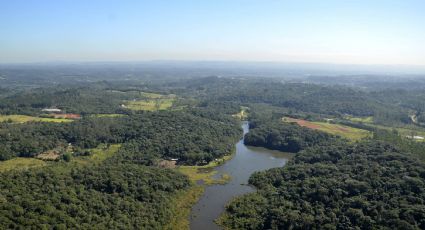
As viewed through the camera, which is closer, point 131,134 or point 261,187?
point 261,187

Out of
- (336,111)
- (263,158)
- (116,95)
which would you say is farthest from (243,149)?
(116,95)

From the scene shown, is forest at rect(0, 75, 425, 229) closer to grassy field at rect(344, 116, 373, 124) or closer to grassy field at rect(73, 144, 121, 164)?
grassy field at rect(73, 144, 121, 164)

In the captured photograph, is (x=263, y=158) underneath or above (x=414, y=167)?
underneath

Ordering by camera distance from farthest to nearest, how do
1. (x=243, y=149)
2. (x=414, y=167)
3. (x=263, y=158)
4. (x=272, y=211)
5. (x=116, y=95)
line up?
(x=116, y=95) → (x=243, y=149) → (x=263, y=158) → (x=414, y=167) → (x=272, y=211)

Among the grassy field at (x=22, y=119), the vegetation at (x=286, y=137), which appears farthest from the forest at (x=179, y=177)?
the grassy field at (x=22, y=119)

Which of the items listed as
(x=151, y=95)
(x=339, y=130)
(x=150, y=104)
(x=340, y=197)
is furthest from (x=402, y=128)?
(x=151, y=95)

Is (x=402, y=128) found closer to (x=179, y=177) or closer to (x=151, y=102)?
(x=179, y=177)

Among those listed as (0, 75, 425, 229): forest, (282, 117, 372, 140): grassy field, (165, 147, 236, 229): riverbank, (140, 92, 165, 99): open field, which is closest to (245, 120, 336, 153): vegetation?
(0, 75, 425, 229): forest

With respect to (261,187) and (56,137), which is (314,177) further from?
(56,137)
